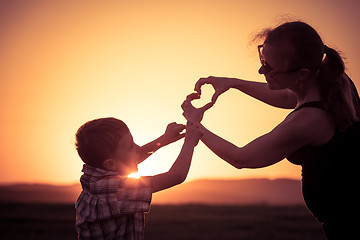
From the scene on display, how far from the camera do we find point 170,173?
10.3ft

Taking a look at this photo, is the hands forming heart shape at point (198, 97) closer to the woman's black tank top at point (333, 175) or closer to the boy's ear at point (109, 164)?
the boy's ear at point (109, 164)

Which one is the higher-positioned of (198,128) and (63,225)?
(198,128)

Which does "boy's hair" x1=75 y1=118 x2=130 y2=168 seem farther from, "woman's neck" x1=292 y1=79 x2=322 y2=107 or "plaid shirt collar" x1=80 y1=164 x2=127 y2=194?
"woman's neck" x1=292 y1=79 x2=322 y2=107

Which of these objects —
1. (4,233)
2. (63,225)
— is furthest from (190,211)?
(4,233)

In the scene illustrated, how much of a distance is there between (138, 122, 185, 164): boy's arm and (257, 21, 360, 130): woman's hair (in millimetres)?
1137

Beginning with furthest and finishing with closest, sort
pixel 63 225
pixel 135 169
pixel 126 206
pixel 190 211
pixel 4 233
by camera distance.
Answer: pixel 190 211 < pixel 63 225 < pixel 4 233 < pixel 135 169 < pixel 126 206

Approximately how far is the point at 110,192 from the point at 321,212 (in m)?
1.49

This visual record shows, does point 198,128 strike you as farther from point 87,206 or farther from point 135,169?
point 87,206

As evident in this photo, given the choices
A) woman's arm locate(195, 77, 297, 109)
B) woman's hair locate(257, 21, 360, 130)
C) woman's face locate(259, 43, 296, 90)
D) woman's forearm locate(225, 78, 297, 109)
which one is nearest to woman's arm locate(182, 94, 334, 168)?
woman's hair locate(257, 21, 360, 130)

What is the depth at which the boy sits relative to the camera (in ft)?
10.1

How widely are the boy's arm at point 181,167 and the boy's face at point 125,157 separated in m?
0.20

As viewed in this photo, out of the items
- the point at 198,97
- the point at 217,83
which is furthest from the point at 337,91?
the point at 217,83

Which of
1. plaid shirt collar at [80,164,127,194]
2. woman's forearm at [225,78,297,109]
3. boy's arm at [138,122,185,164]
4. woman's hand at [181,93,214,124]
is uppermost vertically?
woman's forearm at [225,78,297,109]

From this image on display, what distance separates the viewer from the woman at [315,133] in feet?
9.22
